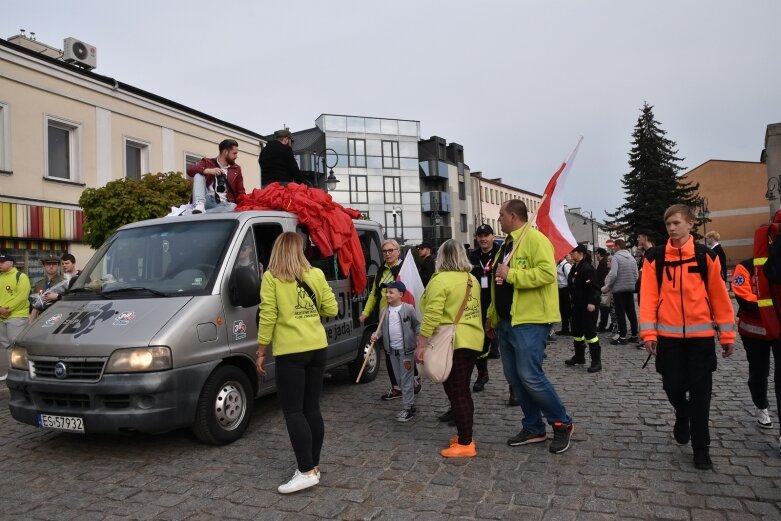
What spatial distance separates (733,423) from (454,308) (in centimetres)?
289

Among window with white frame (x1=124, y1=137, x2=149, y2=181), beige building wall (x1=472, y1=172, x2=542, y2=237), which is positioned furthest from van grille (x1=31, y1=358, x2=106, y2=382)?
beige building wall (x1=472, y1=172, x2=542, y2=237)

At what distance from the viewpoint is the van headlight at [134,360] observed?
15.3 feet

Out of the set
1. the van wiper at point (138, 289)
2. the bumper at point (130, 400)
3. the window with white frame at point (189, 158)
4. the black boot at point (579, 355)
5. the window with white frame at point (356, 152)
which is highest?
the window with white frame at point (356, 152)

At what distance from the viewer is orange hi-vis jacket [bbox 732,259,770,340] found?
15.6ft

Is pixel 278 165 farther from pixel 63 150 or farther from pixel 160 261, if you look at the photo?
pixel 63 150

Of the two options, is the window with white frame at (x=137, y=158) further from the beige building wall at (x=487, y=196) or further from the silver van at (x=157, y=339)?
the beige building wall at (x=487, y=196)

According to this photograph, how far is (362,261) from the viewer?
7.49 metres

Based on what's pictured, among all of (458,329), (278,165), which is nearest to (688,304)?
(458,329)

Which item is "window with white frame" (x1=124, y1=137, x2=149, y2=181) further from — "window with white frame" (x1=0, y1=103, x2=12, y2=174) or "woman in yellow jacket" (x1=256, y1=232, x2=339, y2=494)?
"woman in yellow jacket" (x1=256, y1=232, x2=339, y2=494)

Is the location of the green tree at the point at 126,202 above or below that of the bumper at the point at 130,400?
above

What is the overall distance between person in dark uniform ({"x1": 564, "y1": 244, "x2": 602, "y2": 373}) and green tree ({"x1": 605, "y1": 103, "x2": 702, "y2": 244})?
39495 mm

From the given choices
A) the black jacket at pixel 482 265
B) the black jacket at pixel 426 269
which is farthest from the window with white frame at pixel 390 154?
Answer: the black jacket at pixel 482 265

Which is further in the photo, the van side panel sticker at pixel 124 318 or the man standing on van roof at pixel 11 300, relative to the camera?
the man standing on van roof at pixel 11 300

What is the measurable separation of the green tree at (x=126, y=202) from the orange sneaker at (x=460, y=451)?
11.8 meters
